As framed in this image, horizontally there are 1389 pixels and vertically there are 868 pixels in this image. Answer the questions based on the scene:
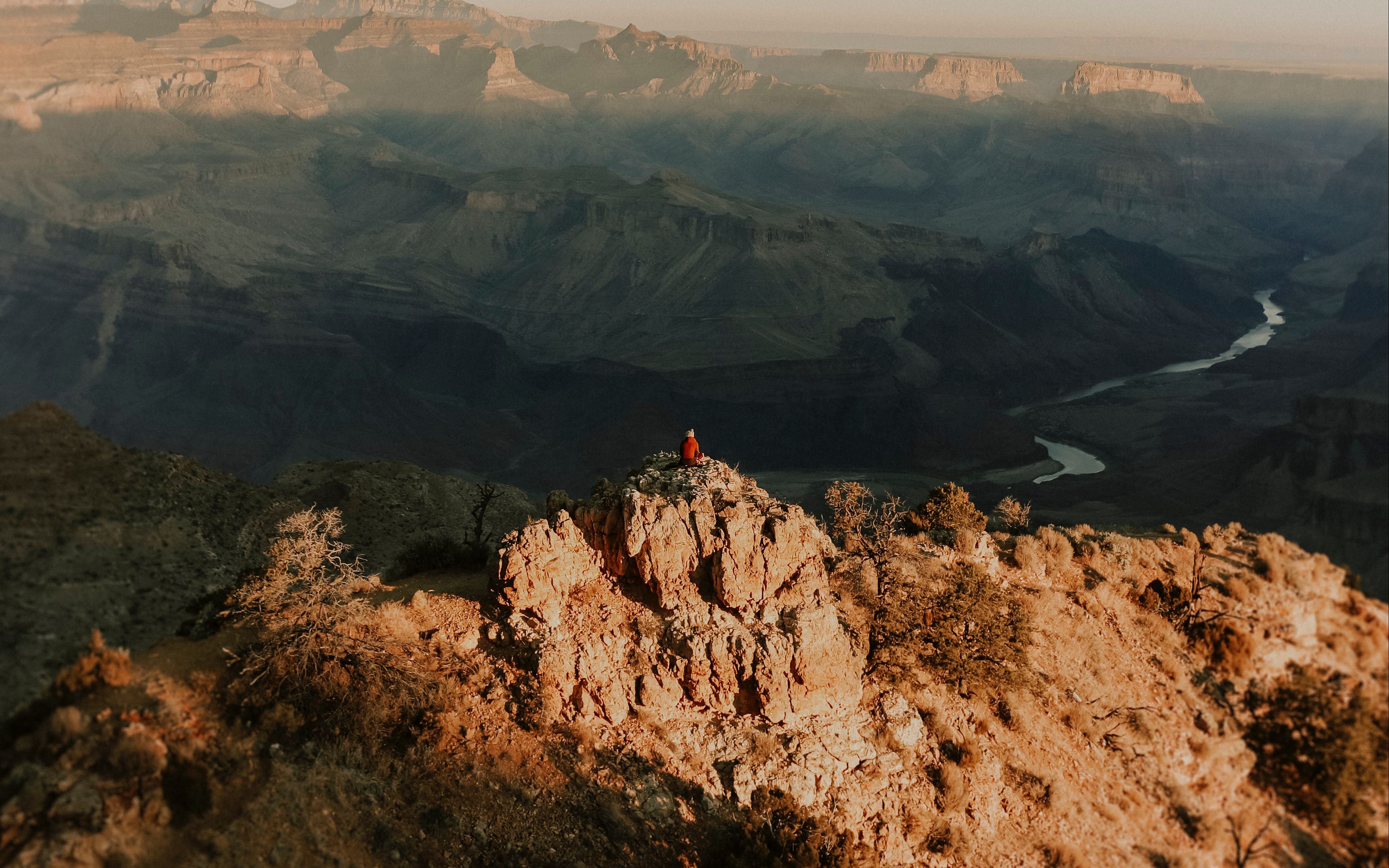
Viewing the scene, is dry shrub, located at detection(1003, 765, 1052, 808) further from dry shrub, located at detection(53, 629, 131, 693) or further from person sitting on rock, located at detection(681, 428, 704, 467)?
dry shrub, located at detection(53, 629, 131, 693)

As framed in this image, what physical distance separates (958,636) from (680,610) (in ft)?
27.1

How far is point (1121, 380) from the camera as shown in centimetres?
14775

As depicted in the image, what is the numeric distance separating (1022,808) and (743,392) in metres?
103

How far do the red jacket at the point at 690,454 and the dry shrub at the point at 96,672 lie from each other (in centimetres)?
1478

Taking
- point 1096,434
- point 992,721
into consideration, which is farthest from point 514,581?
point 1096,434

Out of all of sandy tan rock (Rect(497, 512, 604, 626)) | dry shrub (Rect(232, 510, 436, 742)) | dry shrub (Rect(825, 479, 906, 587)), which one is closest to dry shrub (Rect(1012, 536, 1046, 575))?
dry shrub (Rect(825, 479, 906, 587))

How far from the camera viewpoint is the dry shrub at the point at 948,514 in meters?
34.6

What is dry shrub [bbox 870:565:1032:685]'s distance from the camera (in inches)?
989

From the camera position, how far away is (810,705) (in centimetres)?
2322

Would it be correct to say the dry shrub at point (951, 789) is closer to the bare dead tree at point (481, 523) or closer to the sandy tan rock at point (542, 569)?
the sandy tan rock at point (542, 569)

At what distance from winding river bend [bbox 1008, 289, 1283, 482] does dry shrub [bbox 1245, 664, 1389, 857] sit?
7835 cm

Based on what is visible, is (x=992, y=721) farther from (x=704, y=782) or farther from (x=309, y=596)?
(x=309, y=596)

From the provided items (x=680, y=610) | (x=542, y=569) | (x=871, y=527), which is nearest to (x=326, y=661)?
(x=542, y=569)

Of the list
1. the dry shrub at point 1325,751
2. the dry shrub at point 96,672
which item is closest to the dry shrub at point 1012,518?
the dry shrub at point 1325,751
